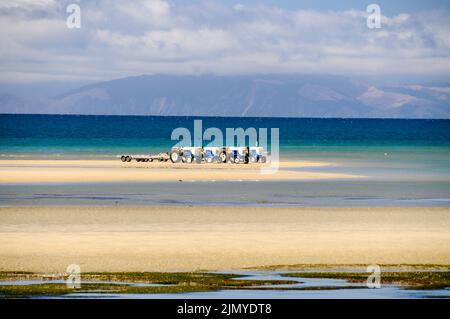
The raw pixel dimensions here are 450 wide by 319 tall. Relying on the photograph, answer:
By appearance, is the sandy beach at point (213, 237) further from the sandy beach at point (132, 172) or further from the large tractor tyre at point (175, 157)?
the large tractor tyre at point (175, 157)

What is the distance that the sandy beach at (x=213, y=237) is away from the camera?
2348 centimetres

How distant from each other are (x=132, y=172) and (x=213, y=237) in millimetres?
27600

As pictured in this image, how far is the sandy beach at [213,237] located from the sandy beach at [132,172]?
50.4 ft

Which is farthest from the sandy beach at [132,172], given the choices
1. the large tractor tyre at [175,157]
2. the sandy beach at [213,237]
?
the sandy beach at [213,237]

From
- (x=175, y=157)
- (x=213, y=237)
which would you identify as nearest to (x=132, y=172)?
(x=175, y=157)

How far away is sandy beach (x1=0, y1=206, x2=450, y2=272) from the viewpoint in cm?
2348

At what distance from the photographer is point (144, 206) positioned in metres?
35.7

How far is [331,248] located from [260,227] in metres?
4.56

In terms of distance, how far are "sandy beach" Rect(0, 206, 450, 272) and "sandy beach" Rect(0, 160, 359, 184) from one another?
1535cm

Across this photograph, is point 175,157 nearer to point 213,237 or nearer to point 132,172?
point 132,172

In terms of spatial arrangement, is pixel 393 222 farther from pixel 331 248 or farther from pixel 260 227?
pixel 331 248

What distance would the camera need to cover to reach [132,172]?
54.6 metres
